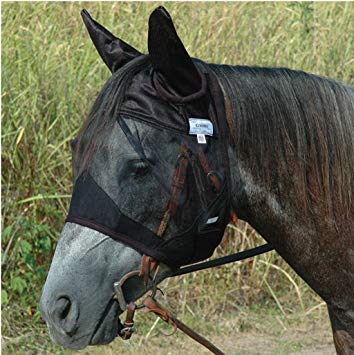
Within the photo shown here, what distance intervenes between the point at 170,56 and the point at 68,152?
127 inches

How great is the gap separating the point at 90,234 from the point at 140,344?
9.32ft

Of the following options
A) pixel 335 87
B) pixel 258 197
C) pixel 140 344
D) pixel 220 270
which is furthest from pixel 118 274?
pixel 220 270

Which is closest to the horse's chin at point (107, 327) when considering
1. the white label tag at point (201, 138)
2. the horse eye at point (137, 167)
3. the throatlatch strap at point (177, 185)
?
the throatlatch strap at point (177, 185)

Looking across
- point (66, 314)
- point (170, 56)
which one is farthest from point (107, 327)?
point (170, 56)

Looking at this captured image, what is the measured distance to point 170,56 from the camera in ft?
7.98

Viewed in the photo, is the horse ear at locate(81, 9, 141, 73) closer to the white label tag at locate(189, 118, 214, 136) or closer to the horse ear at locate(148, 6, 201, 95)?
the horse ear at locate(148, 6, 201, 95)

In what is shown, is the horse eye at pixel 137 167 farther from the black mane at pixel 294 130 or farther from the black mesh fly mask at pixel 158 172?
the black mane at pixel 294 130

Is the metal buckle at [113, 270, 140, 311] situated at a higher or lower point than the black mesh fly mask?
lower

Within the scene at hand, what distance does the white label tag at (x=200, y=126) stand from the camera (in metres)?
2.47

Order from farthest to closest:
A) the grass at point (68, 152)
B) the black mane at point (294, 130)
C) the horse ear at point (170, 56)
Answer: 1. the grass at point (68, 152)
2. the black mane at point (294, 130)
3. the horse ear at point (170, 56)

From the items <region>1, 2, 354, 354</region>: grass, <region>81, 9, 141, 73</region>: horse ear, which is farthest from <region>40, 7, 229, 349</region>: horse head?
<region>1, 2, 354, 354</region>: grass

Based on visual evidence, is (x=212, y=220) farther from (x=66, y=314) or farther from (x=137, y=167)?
(x=66, y=314)

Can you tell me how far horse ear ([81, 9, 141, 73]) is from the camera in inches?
105

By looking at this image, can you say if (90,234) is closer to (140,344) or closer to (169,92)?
(169,92)
